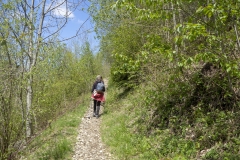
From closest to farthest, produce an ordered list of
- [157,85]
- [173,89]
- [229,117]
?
[229,117], [173,89], [157,85]

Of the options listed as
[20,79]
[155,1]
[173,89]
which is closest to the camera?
[155,1]

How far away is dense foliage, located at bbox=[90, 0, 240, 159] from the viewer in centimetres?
407

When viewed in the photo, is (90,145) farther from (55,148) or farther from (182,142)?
(182,142)

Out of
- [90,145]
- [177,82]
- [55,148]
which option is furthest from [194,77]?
[55,148]

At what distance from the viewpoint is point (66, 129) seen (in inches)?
343

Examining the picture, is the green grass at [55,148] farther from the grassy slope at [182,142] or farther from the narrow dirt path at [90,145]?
the grassy slope at [182,142]

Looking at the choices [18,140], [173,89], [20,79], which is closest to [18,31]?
[20,79]

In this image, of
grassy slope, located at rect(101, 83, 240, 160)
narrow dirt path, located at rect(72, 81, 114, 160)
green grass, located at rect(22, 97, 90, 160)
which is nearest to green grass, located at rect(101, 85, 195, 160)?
grassy slope, located at rect(101, 83, 240, 160)

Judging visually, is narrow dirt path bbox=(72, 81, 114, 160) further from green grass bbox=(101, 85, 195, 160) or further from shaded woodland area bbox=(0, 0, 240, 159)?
shaded woodland area bbox=(0, 0, 240, 159)

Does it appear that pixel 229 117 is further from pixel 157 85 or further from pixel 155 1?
pixel 155 1

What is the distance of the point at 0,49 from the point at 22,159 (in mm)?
4184

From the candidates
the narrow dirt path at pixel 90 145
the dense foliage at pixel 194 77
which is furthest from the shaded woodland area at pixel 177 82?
the narrow dirt path at pixel 90 145

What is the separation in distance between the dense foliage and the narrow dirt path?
1485 millimetres

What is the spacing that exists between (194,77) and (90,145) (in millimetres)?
4120
